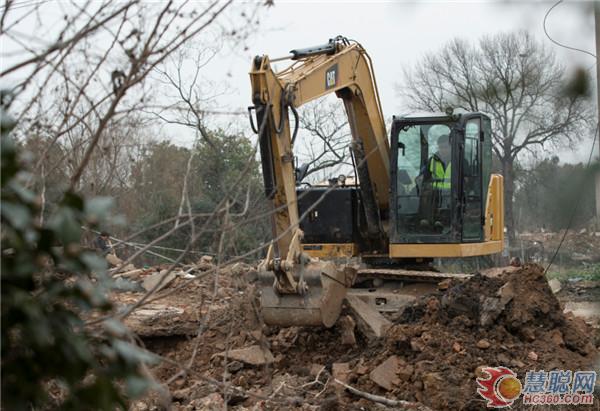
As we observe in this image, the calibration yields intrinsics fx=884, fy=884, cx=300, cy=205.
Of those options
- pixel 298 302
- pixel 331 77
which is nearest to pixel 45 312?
pixel 298 302

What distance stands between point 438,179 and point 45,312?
27.9 feet

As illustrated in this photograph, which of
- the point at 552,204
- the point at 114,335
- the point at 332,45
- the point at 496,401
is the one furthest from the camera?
the point at 332,45

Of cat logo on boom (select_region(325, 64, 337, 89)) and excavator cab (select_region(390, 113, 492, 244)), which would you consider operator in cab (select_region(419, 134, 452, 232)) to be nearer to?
excavator cab (select_region(390, 113, 492, 244))

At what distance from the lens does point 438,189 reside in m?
10.5

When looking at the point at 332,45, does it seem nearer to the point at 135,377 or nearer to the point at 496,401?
the point at 496,401

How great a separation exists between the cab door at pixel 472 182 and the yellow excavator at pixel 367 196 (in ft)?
0.04

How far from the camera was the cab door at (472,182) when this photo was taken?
10.5 m

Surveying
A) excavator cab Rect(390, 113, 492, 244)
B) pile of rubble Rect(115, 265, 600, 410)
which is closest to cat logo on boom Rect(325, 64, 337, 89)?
excavator cab Rect(390, 113, 492, 244)

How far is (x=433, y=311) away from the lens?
30.2 ft

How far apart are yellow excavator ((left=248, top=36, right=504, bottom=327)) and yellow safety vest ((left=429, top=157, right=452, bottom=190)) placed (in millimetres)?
12

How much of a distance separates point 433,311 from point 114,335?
23.0 ft

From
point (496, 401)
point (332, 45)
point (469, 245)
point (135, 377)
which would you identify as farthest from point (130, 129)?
point (469, 245)

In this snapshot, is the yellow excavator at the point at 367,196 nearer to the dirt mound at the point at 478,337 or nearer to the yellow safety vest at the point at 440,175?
the yellow safety vest at the point at 440,175

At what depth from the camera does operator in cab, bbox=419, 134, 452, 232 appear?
10.4 meters
